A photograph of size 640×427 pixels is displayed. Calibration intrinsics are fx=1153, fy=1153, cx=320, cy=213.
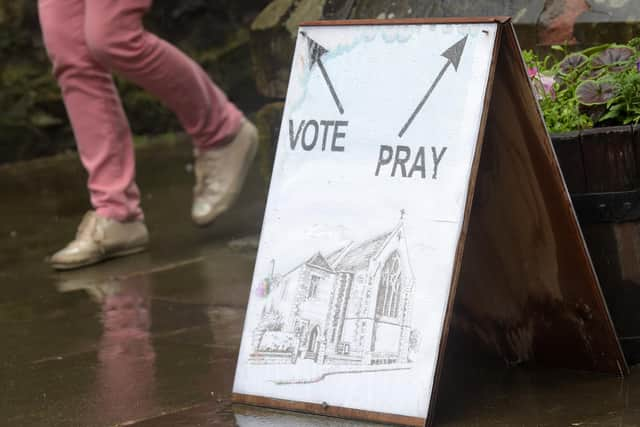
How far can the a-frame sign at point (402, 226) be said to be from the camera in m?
2.29

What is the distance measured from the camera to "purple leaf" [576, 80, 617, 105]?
2566 mm

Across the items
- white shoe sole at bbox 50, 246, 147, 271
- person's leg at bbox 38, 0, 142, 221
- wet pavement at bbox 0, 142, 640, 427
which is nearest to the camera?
wet pavement at bbox 0, 142, 640, 427

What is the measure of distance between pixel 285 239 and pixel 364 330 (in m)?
0.30

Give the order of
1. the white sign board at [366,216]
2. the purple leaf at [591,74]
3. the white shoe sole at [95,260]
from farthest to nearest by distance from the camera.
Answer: the white shoe sole at [95,260]
the purple leaf at [591,74]
the white sign board at [366,216]

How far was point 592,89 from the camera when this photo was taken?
2588mm

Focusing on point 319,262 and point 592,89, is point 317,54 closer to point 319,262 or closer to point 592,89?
point 319,262

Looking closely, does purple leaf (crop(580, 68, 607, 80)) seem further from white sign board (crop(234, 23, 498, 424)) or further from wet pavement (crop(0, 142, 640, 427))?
wet pavement (crop(0, 142, 640, 427))

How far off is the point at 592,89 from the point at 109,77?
7.14ft

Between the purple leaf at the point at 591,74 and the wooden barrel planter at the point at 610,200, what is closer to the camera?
the wooden barrel planter at the point at 610,200

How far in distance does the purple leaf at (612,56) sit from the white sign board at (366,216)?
1.54ft

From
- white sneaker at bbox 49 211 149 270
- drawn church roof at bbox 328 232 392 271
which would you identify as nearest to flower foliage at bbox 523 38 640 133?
drawn church roof at bbox 328 232 392 271

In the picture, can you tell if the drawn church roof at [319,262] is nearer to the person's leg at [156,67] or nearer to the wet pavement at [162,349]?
the wet pavement at [162,349]

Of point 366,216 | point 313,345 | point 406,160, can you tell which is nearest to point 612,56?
point 406,160

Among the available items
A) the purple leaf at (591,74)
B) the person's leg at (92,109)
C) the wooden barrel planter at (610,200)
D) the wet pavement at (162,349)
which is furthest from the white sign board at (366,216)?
the person's leg at (92,109)
